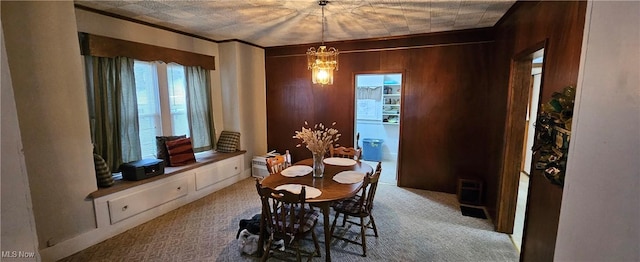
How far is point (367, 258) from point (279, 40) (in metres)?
3.41

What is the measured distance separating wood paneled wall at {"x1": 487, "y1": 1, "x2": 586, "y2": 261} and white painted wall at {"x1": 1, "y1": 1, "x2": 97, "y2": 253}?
12.0 ft

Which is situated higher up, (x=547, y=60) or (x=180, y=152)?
(x=547, y=60)

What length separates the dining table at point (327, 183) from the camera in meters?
2.19

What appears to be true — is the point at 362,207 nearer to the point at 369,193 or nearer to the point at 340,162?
the point at 369,193

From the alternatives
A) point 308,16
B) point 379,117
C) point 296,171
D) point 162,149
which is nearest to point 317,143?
point 296,171

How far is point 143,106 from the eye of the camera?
3459mm

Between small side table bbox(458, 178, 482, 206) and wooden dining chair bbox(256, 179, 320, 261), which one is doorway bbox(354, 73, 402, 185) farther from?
wooden dining chair bbox(256, 179, 320, 261)

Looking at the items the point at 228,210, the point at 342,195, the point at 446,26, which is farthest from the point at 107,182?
the point at 446,26

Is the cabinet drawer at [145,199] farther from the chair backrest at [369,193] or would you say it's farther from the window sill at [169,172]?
the chair backrest at [369,193]

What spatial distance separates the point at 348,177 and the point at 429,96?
6.70 ft

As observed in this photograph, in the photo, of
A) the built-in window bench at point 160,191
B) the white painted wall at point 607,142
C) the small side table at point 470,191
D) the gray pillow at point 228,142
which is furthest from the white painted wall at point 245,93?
the white painted wall at point 607,142

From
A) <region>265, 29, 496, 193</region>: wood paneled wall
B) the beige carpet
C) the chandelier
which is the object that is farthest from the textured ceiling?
the beige carpet

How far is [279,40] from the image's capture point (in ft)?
14.1

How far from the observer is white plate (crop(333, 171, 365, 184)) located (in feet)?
8.40
